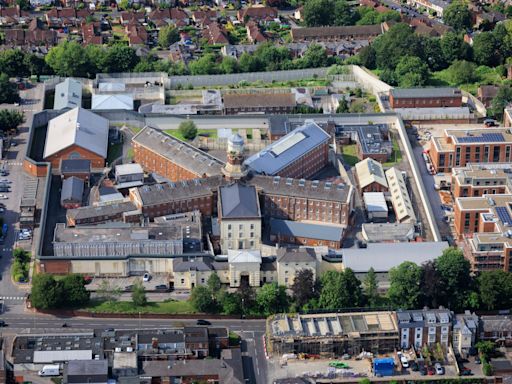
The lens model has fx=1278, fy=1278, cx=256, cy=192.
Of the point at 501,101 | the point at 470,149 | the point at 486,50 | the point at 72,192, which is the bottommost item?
the point at 72,192

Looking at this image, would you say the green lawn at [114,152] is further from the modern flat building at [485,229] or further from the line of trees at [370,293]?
the modern flat building at [485,229]

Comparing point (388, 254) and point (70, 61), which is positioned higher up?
point (70, 61)

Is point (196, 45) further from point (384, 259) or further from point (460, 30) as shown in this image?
point (384, 259)

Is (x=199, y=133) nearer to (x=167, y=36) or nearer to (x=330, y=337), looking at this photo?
(x=167, y=36)

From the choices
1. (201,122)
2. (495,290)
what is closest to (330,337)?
(495,290)

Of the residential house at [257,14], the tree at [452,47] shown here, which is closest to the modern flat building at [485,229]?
the tree at [452,47]

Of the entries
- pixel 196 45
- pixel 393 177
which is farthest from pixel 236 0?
pixel 393 177

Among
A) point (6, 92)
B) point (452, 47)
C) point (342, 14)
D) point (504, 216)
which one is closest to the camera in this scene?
point (504, 216)
